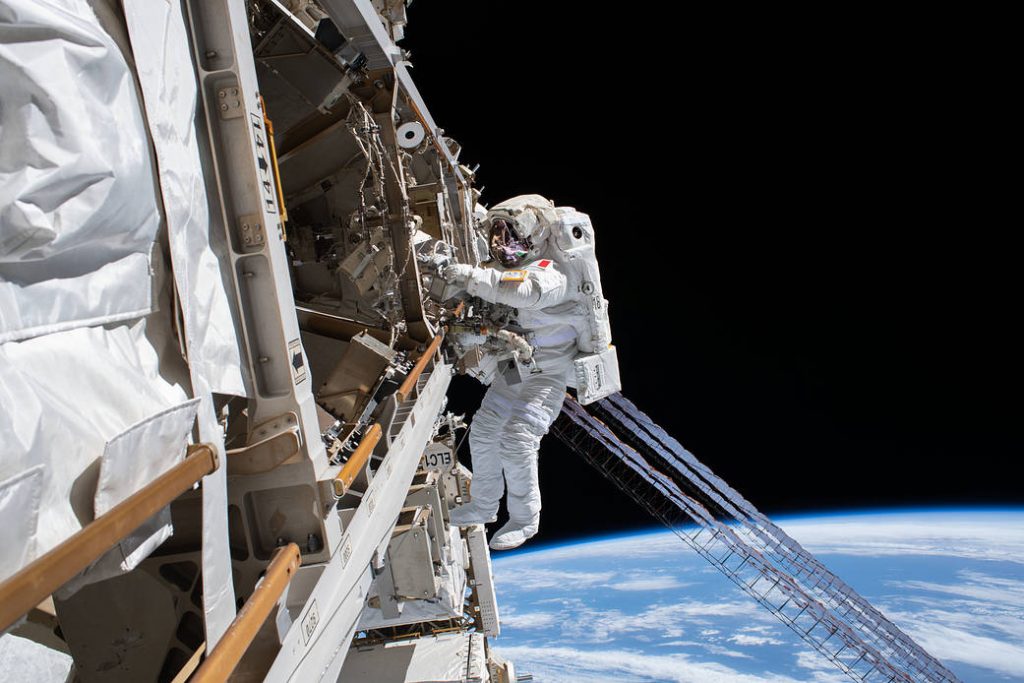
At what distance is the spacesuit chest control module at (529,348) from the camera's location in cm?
400

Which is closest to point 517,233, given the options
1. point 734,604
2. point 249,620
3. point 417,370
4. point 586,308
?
point 586,308

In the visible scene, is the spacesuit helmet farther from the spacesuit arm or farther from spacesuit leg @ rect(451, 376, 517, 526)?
spacesuit leg @ rect(451, 376, 517, 526)

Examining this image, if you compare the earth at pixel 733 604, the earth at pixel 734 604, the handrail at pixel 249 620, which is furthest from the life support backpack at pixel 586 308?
the earth at pixel 733 604

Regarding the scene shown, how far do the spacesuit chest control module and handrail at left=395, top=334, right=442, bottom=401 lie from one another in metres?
0.48

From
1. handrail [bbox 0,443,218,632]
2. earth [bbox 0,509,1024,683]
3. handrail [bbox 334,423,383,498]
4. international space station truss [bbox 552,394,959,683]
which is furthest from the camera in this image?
earth [bbox 0,509,1024,683]

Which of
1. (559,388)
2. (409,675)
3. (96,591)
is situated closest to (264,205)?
(96,591)

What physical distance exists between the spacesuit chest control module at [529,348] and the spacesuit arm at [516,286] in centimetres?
2

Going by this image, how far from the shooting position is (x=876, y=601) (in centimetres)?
2391

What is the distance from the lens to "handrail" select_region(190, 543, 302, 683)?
1033 mm

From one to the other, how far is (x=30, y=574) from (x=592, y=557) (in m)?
32.7

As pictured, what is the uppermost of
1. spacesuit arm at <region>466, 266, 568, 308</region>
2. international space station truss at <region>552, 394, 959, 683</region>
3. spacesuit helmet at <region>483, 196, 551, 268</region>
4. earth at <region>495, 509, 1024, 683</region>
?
spacesuit helmet at <region>483, 196, 551, 268</region>

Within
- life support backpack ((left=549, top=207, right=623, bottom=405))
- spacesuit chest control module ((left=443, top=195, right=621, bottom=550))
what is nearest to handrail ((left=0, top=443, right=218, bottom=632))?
spacesuit chest control module ((left=443, top=195, right=621, bottom=550))

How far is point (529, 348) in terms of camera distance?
13.3 feet

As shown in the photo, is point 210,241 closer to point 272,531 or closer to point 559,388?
point 272,531
